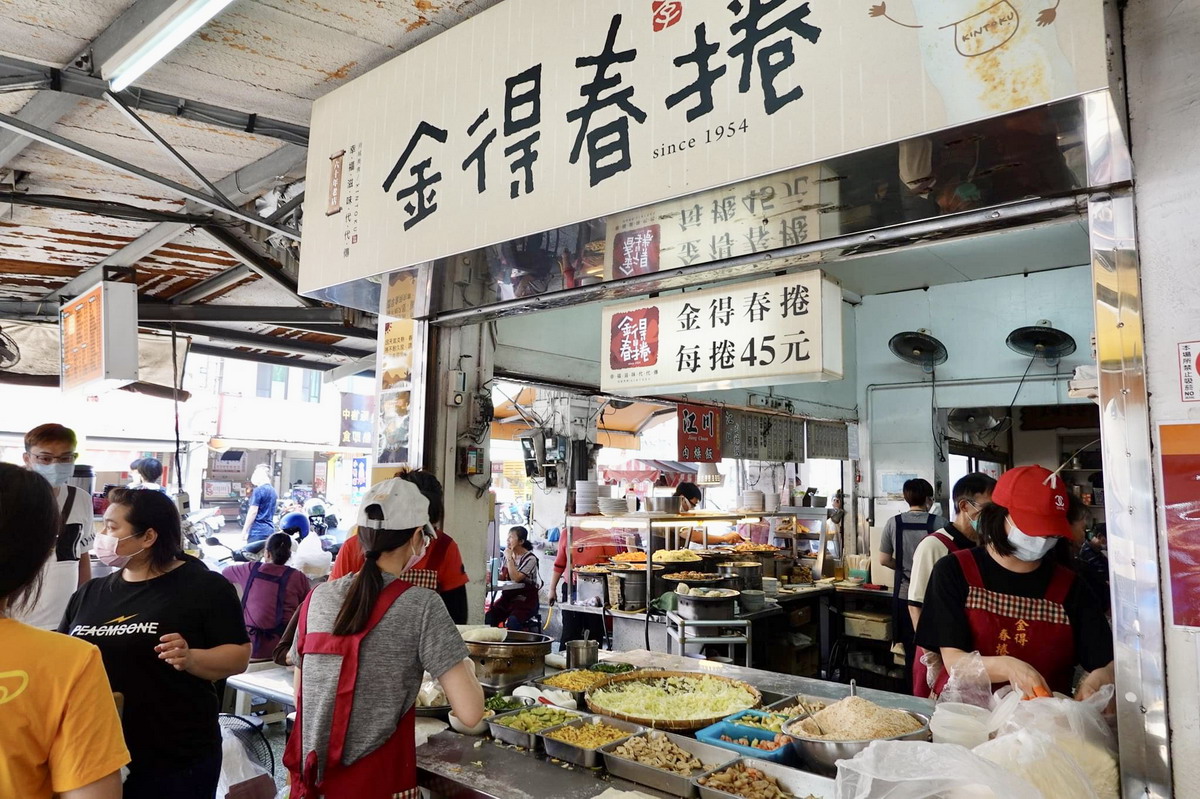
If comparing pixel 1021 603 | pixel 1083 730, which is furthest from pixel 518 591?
pixel 1083 730

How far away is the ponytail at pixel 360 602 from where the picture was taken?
7.77 ft

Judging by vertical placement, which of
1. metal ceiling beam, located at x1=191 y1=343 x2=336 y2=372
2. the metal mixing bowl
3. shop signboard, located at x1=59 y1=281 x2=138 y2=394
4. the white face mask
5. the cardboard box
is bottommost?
the cardboard box

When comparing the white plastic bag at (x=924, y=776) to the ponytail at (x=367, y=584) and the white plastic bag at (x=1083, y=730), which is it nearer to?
the white plastic bag at (x=1083, y=730)

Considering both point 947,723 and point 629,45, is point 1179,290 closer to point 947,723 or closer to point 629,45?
point 947,723

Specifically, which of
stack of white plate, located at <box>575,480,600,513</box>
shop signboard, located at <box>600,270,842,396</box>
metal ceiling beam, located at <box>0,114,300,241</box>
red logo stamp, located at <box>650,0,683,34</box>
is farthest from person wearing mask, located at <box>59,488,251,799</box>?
stack of white plate, located at <box>575,480,600,513</box>

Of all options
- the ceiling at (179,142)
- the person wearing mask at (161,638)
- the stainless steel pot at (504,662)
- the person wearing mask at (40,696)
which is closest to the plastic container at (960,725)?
the stainless steel pot at (504,662)

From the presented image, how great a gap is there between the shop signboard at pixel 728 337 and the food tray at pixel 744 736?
59.9 inches

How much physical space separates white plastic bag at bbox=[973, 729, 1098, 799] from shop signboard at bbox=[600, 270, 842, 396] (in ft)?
5.73

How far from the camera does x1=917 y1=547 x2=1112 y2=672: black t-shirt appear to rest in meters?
2.87

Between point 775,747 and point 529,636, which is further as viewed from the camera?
point 529,636

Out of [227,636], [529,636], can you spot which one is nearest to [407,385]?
[529,636]

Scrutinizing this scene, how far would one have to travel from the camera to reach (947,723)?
8.29ft

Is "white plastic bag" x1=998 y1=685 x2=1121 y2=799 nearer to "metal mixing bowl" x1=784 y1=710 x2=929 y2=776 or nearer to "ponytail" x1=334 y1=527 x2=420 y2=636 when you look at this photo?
"metal mixing bowl" x1=784 y1=710 x2=929 y2=776

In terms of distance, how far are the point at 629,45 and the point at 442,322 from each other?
7.82 ft
